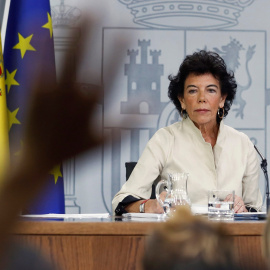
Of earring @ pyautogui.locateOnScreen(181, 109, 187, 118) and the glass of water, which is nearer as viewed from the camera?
the glass of water

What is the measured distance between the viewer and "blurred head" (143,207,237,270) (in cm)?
16

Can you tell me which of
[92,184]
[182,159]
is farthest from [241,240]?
[92,184]

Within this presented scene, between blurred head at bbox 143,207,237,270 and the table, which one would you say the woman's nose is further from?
blurred head at bbox 143,207,237,270

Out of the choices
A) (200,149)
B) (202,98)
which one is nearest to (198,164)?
(200,149)

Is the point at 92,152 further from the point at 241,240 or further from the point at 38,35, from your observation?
the point at 241,240

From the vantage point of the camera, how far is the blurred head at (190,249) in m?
0.16

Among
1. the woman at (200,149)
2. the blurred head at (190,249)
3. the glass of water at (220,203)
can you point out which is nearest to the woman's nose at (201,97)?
the woman at (200,149)

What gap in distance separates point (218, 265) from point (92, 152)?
Answer: 47mm

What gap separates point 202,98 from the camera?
269cm

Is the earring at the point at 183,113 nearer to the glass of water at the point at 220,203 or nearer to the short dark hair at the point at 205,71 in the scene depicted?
the short dark hair at the point at 205,71

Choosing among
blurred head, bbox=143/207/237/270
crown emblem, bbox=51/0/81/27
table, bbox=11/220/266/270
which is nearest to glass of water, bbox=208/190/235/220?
table, bbox=11/220/266/270

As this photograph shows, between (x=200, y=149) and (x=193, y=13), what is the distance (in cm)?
157

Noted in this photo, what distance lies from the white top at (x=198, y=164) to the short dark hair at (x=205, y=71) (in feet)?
0.53

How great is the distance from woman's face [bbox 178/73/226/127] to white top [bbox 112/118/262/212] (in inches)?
2.0
